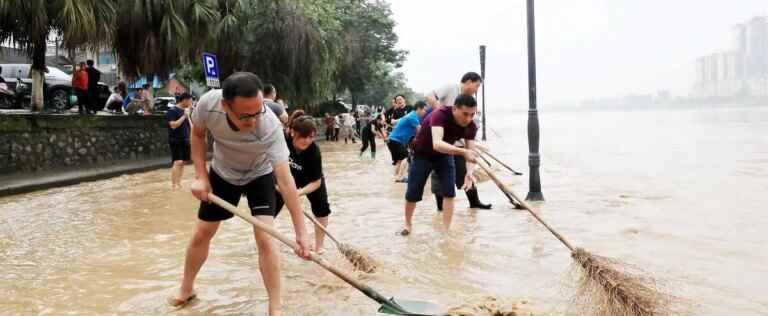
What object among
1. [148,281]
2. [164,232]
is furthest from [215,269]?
[164,232]

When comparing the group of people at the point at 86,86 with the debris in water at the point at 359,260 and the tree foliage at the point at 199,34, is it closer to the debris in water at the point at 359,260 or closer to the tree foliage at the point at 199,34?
the tree foliage at the point at 199,34

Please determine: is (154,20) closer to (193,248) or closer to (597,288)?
(193,248)

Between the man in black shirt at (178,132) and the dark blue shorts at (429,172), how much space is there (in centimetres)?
516

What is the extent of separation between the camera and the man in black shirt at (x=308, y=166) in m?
5.06

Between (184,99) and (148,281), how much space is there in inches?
226

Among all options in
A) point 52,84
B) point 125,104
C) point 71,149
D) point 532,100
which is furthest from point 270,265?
point 52,84

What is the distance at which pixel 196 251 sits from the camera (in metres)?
4.08

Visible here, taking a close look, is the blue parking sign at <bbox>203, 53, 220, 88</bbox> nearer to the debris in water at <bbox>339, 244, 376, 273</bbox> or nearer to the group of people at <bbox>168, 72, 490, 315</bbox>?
the group of people at <bbox>168, 72, 490, 315</bbox>

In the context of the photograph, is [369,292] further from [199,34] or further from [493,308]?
[199,34]

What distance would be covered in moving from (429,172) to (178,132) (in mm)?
5709

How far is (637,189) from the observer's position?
10.5 m

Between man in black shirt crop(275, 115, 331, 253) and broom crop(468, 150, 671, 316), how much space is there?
7.16ft

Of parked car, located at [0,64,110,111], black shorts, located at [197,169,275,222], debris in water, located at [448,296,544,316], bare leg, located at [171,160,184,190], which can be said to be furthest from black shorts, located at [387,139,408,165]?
parked car, located at [0,64,110,111]

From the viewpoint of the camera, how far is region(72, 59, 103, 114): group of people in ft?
50.2
